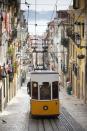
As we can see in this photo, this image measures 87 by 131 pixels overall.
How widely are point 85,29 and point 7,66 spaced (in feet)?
22.6

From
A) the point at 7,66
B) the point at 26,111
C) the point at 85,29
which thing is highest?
the point at 85,29

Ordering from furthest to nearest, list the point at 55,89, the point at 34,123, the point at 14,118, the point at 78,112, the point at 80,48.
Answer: the point at 80,48 → the point at 78,112 → the point at 14,118 → the point at 55,89 → the point at 34,123

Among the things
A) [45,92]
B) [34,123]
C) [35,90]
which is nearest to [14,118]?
[35,90]

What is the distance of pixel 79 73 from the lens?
48281mm

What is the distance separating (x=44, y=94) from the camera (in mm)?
30047

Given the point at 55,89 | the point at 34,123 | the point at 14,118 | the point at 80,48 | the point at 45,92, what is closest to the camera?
the point at 34,123

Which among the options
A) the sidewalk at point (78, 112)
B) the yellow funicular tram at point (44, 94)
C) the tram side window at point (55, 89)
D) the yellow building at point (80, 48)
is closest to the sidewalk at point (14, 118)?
the yellow funicular tram at point (44, 94)

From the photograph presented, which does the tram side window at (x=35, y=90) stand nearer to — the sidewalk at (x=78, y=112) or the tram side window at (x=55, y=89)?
the tram side window at (x=55, y=89)

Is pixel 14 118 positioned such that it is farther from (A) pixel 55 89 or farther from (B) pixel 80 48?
(B) pixel 80 48

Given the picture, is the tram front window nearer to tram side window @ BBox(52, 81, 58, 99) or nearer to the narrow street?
tram side window @ BBox(52, 81, 58, 99)

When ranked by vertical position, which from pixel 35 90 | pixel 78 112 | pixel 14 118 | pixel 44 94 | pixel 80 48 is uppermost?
pixel 80 48

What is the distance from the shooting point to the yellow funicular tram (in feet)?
98.1

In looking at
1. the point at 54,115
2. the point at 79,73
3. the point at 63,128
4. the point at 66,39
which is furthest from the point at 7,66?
the point at 66,39

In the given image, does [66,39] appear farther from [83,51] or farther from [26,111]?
[26,111]
